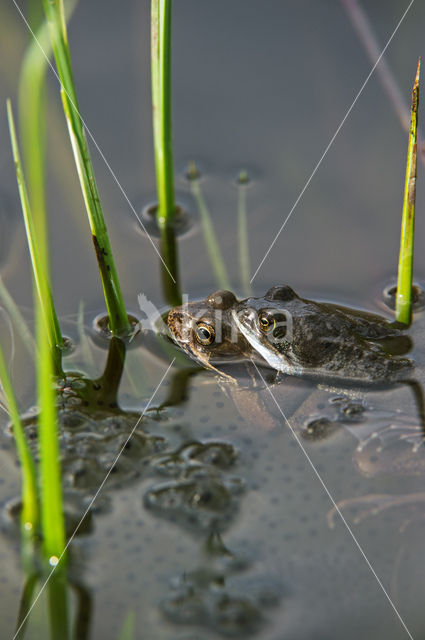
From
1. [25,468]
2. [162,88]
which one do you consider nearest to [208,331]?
[162,88]

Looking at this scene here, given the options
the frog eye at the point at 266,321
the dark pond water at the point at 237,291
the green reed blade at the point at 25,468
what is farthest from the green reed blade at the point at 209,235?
the green reed blade at the point at 25,468

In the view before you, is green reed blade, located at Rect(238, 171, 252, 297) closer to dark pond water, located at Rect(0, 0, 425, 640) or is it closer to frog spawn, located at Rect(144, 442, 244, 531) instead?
dark pond water, located at Rect(0, 0, 425, 640)

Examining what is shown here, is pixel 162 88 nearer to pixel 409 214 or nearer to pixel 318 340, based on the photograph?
pixel 409 214

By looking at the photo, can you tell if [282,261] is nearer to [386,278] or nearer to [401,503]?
[386,278]

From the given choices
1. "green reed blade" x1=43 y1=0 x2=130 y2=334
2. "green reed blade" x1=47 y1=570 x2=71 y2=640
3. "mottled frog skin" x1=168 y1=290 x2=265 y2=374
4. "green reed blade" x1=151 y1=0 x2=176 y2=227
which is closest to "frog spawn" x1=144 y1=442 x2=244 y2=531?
"green reed blade" x1=47 y1=570 x2=71 y2=640

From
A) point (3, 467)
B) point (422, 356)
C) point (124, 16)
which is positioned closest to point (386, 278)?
point (422, 356)

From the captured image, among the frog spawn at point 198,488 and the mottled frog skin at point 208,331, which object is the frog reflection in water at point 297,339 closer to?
the mottled frog skin at point 208,331
